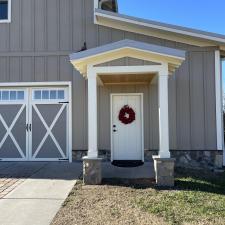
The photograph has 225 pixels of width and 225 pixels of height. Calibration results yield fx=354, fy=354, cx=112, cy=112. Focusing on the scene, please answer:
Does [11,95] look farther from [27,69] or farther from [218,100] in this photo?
[218,100]

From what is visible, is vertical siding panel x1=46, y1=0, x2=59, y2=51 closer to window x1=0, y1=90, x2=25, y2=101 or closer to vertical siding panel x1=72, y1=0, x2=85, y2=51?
vertical siding panel x1=72, y1=0, x2=85, y2=51

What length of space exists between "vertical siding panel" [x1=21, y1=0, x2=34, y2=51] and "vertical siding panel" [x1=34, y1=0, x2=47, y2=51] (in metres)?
0.16

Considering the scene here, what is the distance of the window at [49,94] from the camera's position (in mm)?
10906

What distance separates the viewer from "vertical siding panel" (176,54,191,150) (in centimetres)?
1034

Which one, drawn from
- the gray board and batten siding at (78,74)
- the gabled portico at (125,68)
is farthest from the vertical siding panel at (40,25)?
the gabled portico at (125,68)

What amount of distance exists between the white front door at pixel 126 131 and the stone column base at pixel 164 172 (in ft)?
10.8

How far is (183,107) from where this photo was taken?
1040cm

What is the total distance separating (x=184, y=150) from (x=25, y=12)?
21.1 ft

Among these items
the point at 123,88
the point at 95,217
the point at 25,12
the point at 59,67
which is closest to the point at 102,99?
the point at 123,88

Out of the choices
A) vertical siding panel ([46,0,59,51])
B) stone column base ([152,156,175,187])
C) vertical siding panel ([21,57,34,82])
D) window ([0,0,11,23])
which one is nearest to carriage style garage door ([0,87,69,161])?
vertical siding panel ([21,57,34,82])

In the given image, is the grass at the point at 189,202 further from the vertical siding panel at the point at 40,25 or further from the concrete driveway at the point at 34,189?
the vertical siding panel at the point at 40,25

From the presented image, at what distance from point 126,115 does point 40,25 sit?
3.85 meters

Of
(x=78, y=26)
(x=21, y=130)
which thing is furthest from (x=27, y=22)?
(x=21, y=130)

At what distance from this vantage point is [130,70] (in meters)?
7.92
